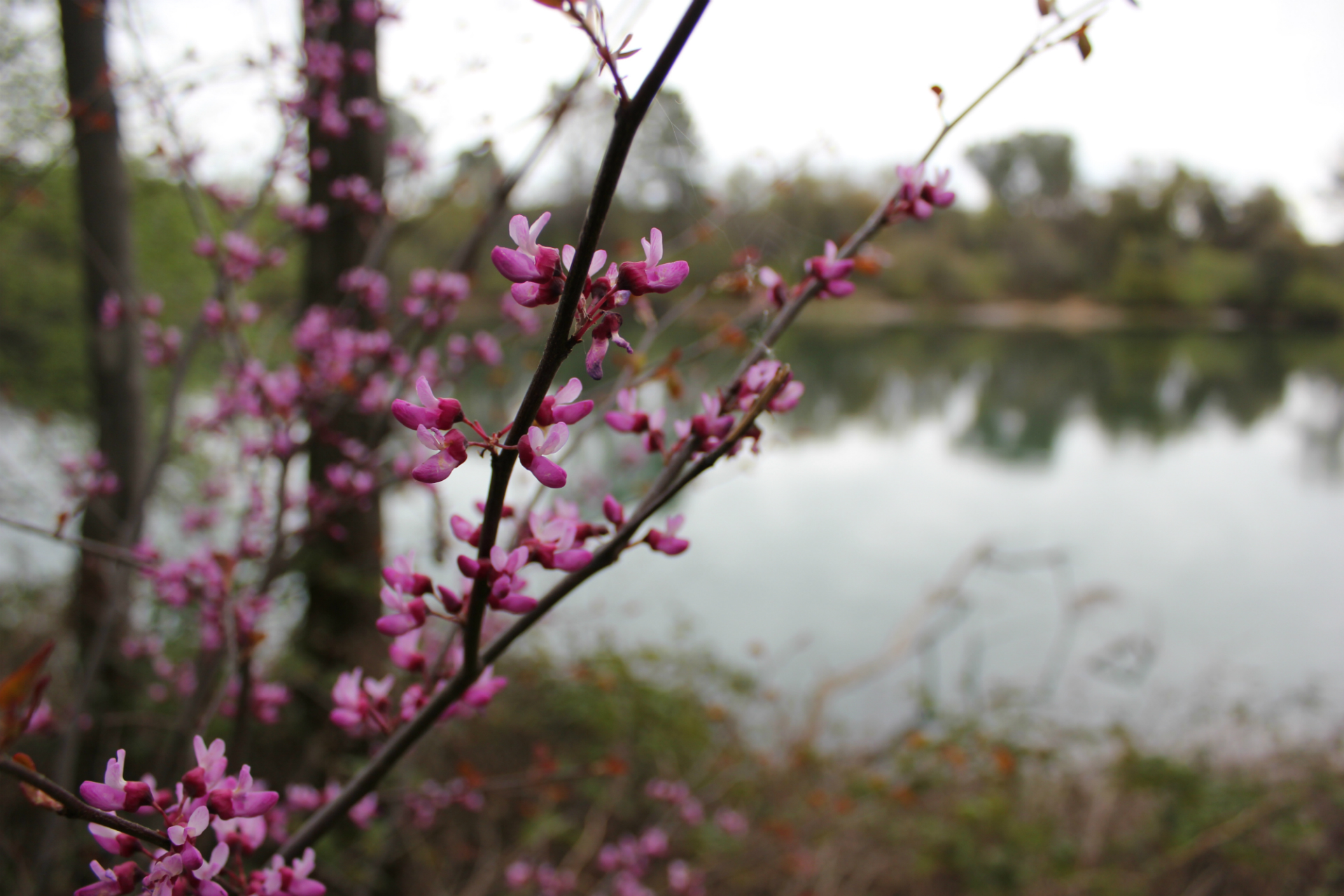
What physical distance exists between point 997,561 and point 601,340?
7087mm

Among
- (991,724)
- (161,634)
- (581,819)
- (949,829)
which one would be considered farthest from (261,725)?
(991,724)

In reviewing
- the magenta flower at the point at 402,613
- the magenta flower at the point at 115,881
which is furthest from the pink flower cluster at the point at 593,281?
the magenta flower at the point at 115,881

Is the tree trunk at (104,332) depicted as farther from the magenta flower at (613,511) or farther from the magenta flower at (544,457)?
the magenta flower at (544,457)

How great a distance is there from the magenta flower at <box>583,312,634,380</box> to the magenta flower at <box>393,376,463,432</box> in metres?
0.10

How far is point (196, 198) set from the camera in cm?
200

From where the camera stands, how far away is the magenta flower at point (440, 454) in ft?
1.77

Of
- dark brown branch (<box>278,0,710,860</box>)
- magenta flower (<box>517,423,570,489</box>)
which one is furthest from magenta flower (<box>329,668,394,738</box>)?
magenta flower (<box>517,423,570,489</box>)

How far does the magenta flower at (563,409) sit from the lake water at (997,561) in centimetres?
63

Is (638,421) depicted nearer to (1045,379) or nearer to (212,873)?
(212,873)

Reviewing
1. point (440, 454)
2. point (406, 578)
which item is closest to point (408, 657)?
point (406, 578)

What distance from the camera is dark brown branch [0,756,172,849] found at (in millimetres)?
458

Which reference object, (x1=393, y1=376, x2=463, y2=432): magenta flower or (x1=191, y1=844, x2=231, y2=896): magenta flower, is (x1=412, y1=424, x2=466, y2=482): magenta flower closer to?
(x1=393, y1=376, x2=463, y2=432): magenta flower

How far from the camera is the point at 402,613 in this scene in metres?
0.72

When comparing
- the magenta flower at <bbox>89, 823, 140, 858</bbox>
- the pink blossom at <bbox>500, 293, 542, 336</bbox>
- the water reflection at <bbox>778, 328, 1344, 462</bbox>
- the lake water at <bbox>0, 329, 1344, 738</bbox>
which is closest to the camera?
the magenta flower at <bbox>89, 823, 140, 858</bbox>
